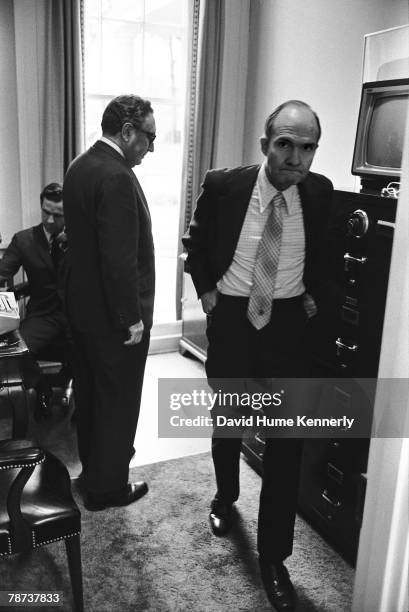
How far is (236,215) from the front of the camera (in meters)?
2.07

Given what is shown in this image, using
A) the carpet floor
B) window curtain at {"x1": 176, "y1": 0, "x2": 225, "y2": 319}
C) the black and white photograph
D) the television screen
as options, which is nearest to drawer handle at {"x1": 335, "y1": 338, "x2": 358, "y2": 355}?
the black and white photograph

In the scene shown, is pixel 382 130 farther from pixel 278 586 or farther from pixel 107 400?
pixel 278 586

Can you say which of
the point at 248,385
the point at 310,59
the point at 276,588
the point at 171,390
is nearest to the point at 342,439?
the point at 248,385

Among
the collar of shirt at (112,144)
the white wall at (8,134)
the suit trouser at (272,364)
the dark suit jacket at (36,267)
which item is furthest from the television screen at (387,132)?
the white wall at (8,134)

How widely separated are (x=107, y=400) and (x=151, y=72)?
2.76 metres

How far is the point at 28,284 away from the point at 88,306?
4.16 feet

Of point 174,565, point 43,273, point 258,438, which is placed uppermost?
point 43,273

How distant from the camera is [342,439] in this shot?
7.57 ft

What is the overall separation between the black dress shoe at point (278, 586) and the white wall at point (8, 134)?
279 cm

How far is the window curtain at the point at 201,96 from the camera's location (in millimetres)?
4078

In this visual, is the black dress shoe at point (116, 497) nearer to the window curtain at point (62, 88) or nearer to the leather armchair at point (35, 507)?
the leather armchair at point (35, 507)

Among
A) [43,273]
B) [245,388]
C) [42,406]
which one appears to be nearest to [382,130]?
[245,388]

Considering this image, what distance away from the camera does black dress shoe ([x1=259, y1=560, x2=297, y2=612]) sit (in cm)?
201

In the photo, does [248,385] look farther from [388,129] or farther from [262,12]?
[262,12]
